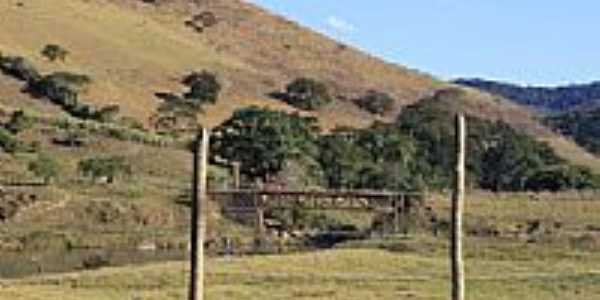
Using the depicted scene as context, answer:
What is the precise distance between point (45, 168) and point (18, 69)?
157 ft

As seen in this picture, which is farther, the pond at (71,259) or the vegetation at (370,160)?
the vegetation at (370,160)

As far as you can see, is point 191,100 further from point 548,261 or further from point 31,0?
point 548,261

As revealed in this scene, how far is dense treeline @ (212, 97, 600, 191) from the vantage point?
123 metres

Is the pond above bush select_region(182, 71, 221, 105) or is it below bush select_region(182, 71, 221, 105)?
below

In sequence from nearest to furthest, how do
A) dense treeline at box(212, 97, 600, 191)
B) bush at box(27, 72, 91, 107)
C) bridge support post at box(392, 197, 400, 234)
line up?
1. bridge support post at box(392, 197, 400, 234)
2. dense treeline at box(212, 97, 600, 191)
3. bush at box(27, 72, 91, 107)

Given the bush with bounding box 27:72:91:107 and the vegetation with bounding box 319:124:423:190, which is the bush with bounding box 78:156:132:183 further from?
the bush with bounding box 27:72:91:107

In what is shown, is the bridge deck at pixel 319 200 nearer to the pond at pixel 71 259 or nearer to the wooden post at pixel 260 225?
the wooden post at pixel 260 225

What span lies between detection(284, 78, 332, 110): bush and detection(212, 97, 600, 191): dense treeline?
16291mm

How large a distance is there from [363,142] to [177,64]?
4542 centimetres

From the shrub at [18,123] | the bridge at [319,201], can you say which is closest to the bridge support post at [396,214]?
the bridge at [319,201]


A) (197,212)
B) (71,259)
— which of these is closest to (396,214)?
(71,259)

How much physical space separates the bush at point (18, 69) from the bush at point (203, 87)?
18.2 metres

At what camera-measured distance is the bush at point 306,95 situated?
180 metres

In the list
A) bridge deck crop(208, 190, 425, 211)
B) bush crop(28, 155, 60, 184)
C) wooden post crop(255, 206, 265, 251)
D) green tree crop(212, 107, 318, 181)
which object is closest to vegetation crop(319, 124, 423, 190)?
green tree crop(212, 107, 318, 181)
